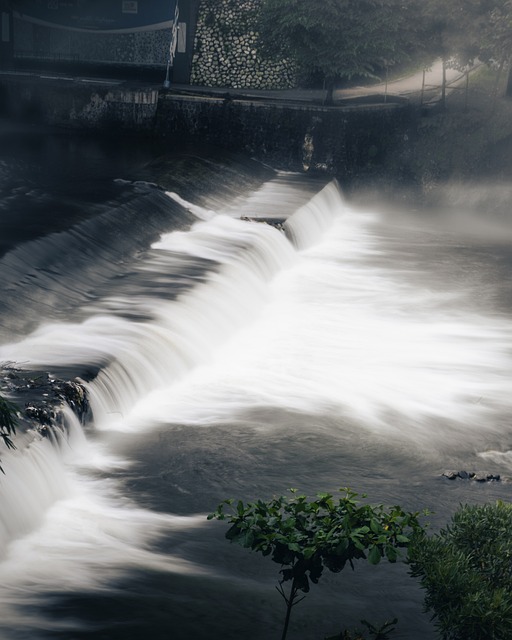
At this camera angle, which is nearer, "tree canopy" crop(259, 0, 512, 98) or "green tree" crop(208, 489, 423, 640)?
"green tree" crop(208, 489, 423, 640)

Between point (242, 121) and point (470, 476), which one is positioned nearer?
point (470, 476)

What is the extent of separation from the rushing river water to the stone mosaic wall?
10.6 meters

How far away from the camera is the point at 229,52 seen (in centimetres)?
3541

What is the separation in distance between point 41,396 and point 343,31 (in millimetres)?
22257

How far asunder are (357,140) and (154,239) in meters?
12.4

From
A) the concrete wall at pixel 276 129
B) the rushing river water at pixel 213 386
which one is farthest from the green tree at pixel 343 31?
the rushing river water at pixel 213 386

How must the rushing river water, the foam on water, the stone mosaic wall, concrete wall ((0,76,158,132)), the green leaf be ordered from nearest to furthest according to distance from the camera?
the green leaf
the rushing river water
the foam on water
concrete wall ((0,76,158,132))
the stone mosaic wall

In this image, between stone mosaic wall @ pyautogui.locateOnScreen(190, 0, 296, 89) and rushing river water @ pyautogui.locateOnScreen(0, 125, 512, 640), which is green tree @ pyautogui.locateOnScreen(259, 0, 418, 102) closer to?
stone mosaic wall @ pyautogui.locateOnScreen(190, 0, 296, 89)

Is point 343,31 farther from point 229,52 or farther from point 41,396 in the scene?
point 41,396

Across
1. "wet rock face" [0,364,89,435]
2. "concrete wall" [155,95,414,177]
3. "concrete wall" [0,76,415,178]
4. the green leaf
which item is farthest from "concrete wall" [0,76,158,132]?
the green leaf

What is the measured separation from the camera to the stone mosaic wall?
116ft

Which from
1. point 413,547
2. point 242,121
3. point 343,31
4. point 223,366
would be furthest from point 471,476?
point 343,31

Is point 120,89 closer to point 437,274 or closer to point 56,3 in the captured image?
point 56,3

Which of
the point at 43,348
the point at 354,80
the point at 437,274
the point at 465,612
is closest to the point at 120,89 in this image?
the point at 354,80
